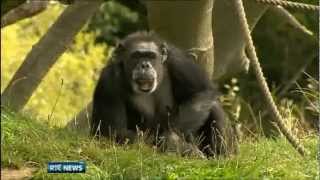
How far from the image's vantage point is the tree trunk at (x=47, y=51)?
30.1ft

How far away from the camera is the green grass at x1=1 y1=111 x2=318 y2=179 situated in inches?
206

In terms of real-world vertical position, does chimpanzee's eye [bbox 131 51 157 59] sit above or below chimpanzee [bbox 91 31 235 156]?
above

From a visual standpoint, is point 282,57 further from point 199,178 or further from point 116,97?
point 199,178

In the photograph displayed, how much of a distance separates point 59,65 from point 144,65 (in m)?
8.66

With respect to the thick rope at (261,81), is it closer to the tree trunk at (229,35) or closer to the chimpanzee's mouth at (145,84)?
the chimpanzee's mouth at (145,84)

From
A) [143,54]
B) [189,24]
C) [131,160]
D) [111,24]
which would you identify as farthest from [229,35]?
[111,24]

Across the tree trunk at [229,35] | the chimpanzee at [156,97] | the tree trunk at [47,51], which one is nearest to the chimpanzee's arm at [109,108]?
the chimpanzee at [156,97]

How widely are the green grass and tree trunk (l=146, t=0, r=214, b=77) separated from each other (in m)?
Answer: 1.81

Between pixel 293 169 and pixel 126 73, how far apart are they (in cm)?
216

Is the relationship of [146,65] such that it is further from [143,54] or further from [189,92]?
[189,92]

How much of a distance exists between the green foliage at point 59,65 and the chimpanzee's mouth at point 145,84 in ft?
25.3

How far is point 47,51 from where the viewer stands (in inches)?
368

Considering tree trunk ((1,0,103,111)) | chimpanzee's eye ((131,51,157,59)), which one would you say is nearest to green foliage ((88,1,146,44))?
tree trunk ((1,0,103,111))

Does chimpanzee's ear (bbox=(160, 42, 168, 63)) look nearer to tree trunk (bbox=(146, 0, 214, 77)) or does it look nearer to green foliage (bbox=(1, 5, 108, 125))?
tree trunk (bbox=(146, 0, 214, 77))
